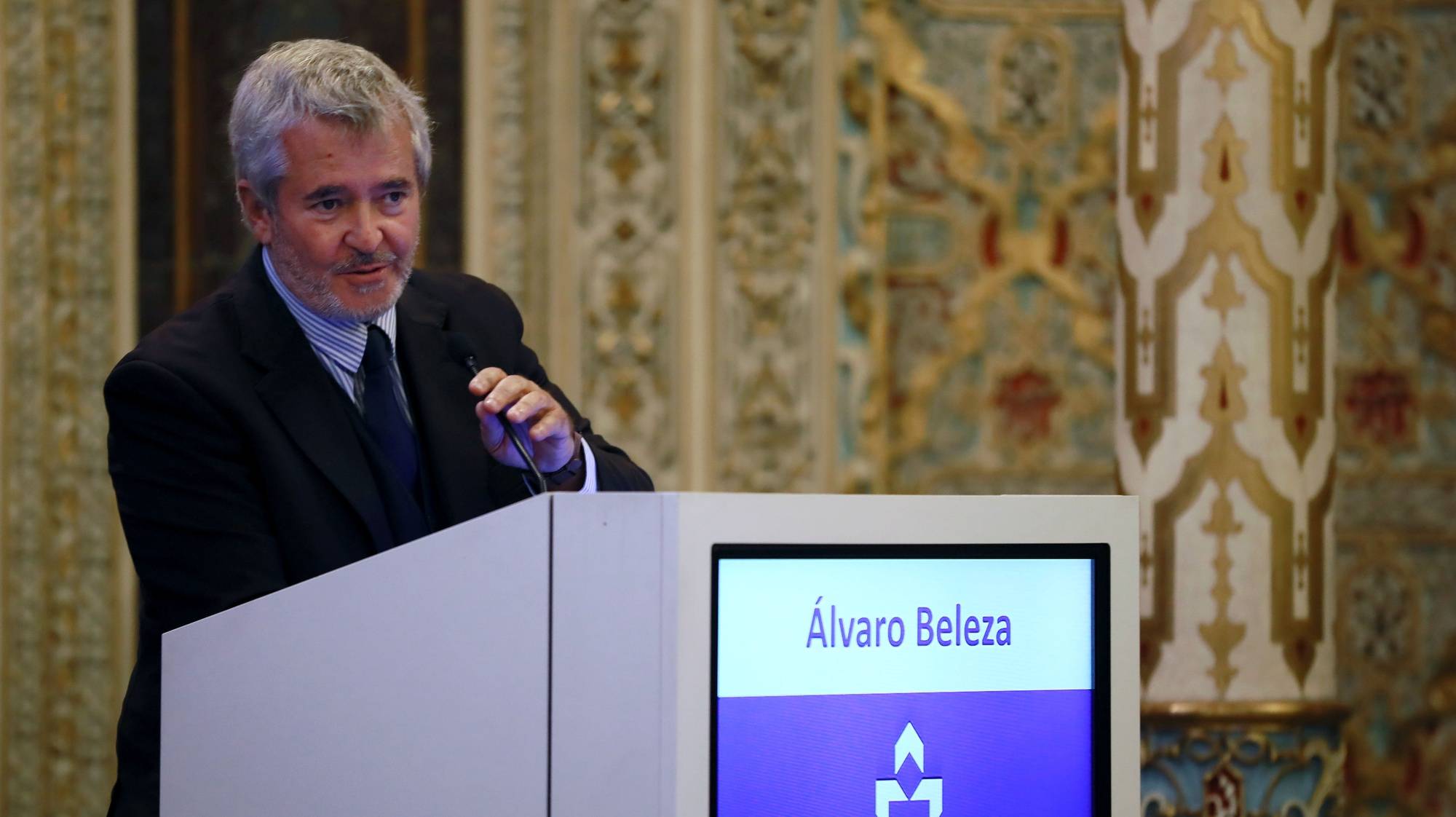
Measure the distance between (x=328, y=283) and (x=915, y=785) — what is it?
1.03 m

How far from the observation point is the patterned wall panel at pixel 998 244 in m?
4.14

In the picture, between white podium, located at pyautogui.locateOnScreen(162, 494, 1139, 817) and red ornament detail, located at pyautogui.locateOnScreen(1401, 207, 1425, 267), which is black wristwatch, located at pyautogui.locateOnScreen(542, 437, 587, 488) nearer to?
white podium, located at pyautogui.locateOnScreen(162, 494, 1139, 817)

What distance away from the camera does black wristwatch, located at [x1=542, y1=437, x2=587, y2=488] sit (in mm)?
1805

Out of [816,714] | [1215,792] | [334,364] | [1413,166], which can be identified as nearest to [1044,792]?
[816,714]

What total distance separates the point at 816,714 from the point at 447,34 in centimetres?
318

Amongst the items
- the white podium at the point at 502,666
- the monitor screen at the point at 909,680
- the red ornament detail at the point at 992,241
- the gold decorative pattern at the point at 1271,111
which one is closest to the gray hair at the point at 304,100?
the white podium at the point at 502,666

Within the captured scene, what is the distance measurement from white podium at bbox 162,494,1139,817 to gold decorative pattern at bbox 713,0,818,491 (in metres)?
2.57

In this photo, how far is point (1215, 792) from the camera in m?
2.76

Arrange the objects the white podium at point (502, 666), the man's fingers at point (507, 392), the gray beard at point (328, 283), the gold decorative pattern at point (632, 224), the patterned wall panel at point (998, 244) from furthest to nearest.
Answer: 1. the patterned wall panel at point (998, 244)
2. the gold decorative pattern at point (632, 224)
3. the gray beard at point (328, 283)
4. the man's fingers at point (507, 392)
5. the white podium at point (502, 666)

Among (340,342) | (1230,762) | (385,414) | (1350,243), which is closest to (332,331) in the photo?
(340,342)

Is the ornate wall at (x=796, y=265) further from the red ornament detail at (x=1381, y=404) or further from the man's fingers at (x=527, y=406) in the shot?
the man's fingers at (x=527, y=406)

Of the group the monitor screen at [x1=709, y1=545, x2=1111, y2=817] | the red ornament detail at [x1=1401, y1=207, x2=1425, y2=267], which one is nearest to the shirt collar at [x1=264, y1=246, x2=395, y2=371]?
the monitor screen at [x1=709, y1=545, x2=1111, y2=817]

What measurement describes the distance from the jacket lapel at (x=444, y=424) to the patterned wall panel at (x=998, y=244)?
2216mm

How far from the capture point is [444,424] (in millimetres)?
1957
